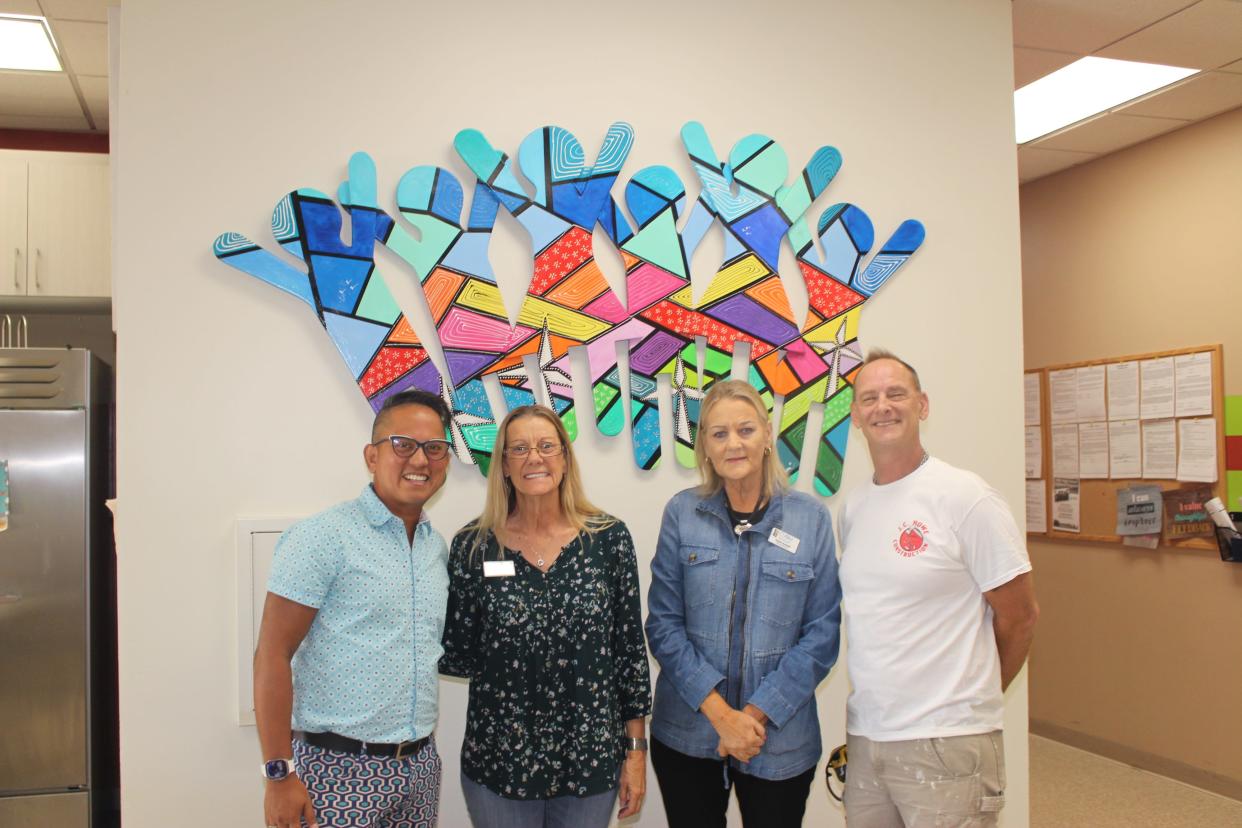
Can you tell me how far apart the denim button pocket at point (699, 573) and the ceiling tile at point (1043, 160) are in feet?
11.1

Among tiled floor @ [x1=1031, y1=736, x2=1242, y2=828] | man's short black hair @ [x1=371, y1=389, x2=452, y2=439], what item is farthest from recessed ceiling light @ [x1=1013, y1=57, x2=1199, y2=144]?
tiled floor @ [x1=1031, y1=736, x2=1242, y2=828]

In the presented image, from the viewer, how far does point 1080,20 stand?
328 centimetres

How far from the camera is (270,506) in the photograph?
245 centimetres

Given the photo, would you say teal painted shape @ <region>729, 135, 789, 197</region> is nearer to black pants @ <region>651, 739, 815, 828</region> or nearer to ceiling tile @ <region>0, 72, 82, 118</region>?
black pants @ <region>651, 739, 815, 828</region>

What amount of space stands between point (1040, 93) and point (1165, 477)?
187 cm

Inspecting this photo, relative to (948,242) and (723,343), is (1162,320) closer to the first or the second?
(948,242)

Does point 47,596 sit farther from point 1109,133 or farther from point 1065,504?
point 1109,133

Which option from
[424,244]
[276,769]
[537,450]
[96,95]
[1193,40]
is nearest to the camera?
[276,769]

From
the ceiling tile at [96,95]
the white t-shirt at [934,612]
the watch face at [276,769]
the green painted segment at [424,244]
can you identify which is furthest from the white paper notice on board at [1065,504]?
the ceiling tile at [96,95]

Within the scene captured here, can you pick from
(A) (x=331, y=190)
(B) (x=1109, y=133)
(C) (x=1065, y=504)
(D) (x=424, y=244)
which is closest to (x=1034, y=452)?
(C) (x=1065, y=504)

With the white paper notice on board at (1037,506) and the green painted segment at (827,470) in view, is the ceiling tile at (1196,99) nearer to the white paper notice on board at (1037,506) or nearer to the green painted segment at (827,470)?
the white paper notice on board at (1037,506)

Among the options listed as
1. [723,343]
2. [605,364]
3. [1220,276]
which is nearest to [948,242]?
[723,343]

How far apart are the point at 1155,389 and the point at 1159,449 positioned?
0.29 meters

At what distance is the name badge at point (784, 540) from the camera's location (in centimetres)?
204
